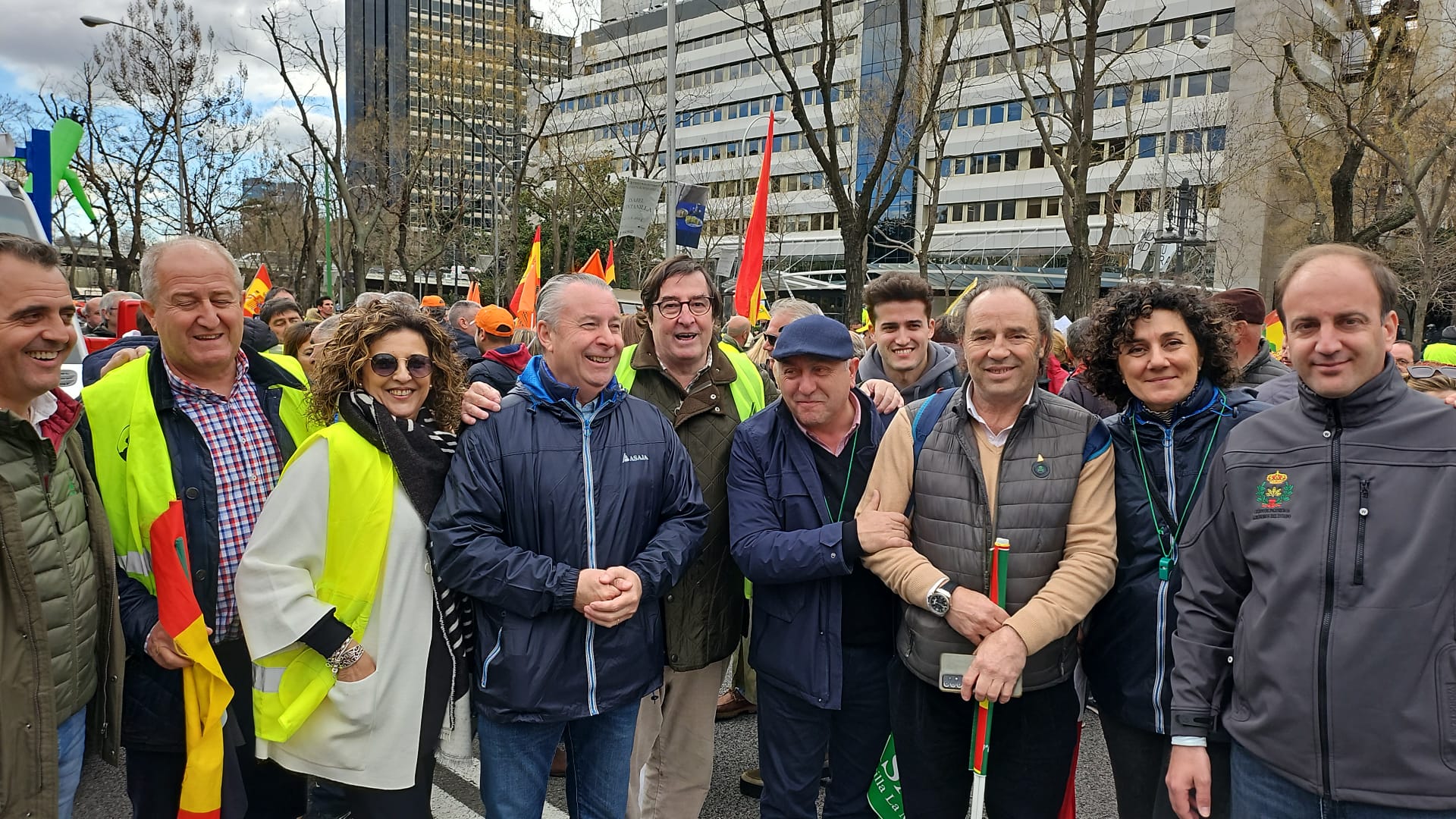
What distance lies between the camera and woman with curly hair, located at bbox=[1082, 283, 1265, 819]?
102 inches

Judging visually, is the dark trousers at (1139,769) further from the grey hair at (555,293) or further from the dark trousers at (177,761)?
the dark trousers at (177,761)

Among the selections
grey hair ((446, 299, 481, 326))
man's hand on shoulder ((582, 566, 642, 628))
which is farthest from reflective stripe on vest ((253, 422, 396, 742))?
grey hair ((446, 299, 481, 326))

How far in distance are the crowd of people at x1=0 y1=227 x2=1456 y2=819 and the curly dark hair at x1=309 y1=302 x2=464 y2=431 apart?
13 mm

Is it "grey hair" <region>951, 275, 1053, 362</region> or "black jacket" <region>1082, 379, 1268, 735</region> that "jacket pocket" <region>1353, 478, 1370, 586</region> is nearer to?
"black jacket" <region>1082, 379, 1268, 735</region>

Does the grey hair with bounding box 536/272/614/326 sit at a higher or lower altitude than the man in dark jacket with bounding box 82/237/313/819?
higher

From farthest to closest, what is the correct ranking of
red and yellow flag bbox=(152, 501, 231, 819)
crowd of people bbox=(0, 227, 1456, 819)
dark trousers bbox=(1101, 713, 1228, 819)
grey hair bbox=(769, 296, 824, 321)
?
grey hair bbox=(769, 296, 824, 321)
dark trousers bbox=(1101, 713, 1228, 819)
red and yellow flag bbox=(152, 501, 231, 819)
crowd of people bbox=(0, 227, 1456, 819)

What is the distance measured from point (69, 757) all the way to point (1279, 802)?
10.1 ft

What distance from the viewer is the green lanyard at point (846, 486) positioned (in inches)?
119

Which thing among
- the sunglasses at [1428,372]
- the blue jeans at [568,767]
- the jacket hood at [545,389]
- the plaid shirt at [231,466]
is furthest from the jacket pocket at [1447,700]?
the plaid shirt at [231,466]

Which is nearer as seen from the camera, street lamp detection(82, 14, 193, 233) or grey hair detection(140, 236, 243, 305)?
grey hair detection(140, 236, 243, 305)

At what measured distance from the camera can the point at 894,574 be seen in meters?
2.71

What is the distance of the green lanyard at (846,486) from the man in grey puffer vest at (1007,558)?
0.20 m

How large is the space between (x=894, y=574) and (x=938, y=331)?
496 cm

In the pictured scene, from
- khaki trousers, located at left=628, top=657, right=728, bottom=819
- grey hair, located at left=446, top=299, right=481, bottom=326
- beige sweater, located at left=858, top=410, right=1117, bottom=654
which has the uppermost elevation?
grey hair, located at left=446, top=299, right=481, bottom=326
